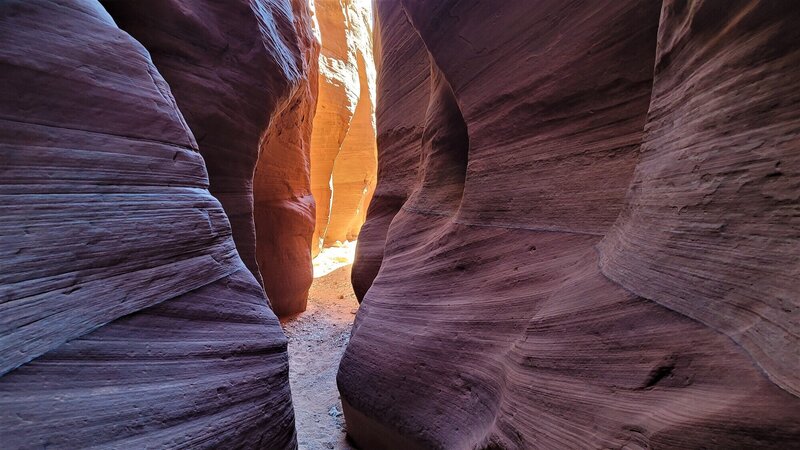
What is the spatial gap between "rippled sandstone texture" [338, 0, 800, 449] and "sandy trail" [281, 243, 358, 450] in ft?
1.92

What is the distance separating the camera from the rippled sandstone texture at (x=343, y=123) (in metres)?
11.8

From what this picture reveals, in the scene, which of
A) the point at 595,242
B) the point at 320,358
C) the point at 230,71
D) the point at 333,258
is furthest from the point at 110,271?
the point at 333,258

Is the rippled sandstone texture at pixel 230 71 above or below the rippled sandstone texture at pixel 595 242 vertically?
below

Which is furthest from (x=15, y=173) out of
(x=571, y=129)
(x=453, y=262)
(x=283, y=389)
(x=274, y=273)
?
(x=274, y=273)

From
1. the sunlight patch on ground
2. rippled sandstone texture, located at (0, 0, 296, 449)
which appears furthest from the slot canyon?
the sunlight patch on ground

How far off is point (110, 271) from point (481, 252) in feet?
6.71

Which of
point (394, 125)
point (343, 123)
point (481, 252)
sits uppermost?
point (394, 125)

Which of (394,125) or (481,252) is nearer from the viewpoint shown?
(481,252)

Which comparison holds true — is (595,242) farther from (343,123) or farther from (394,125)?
(343,123)

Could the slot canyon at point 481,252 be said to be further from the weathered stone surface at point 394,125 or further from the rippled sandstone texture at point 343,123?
the rippled sandstone texture at point 343,123

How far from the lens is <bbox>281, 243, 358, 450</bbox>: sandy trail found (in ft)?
10.8

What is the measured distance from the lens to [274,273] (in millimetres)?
6516

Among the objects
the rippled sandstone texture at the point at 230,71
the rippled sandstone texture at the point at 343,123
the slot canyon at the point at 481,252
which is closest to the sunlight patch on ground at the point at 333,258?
the rippled sandstone texture at the point at 343,123

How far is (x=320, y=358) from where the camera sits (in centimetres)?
505
